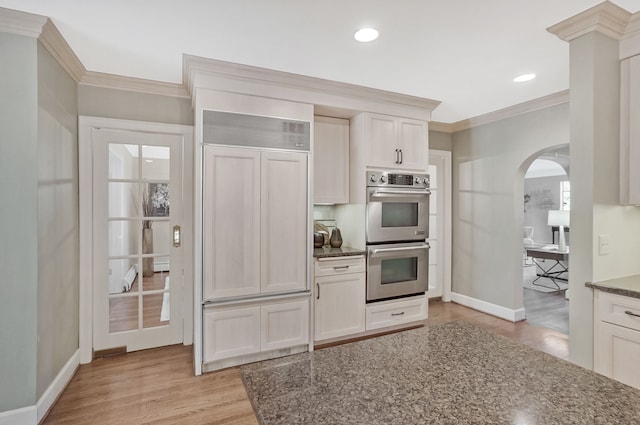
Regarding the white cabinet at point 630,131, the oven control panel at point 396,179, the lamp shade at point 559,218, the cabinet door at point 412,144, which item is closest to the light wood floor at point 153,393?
the white cabinet at point 630,131

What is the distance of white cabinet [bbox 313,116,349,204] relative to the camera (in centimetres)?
340

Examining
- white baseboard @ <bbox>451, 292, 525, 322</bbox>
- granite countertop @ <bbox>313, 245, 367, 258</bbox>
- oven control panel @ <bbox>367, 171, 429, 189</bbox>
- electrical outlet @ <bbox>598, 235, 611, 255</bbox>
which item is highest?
oven control panel @ <bbox>367, 171, 429, 189</bbox>

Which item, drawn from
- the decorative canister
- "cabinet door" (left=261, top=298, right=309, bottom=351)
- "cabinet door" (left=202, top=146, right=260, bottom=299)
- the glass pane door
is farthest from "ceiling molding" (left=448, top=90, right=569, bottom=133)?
the glass pane door

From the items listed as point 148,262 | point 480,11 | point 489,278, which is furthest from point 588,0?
point 148,262

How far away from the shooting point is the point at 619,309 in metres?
1.87

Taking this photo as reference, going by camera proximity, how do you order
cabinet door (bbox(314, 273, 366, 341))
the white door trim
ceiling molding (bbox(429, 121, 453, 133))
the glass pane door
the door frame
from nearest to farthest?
1. the door frame
2. the glass pane door
3. cabinet door (bbox(314, 273, 366, 341))
4. ceiling molding (bbox(429, 121, 453, 133))
5. the white door trim

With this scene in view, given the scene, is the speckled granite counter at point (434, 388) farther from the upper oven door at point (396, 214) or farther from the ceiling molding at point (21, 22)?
the ceiling molding at point (21, 22)

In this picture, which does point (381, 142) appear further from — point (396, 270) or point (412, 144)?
point (396, 270)

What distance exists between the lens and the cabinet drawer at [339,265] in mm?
3139

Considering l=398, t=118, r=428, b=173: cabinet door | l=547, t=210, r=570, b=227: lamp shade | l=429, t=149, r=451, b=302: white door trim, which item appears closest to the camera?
l=398, t=118, r=428, b=173: cabinet door

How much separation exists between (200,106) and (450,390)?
258 cm

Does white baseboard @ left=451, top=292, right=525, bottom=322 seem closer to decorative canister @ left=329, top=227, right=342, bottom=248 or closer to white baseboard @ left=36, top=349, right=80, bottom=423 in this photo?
decorative canister @ left=329, top=227, right=342, bottom=248

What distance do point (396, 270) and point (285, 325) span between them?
136cm

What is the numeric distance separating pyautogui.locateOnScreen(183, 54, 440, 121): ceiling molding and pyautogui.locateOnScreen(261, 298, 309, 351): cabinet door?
190 cm
